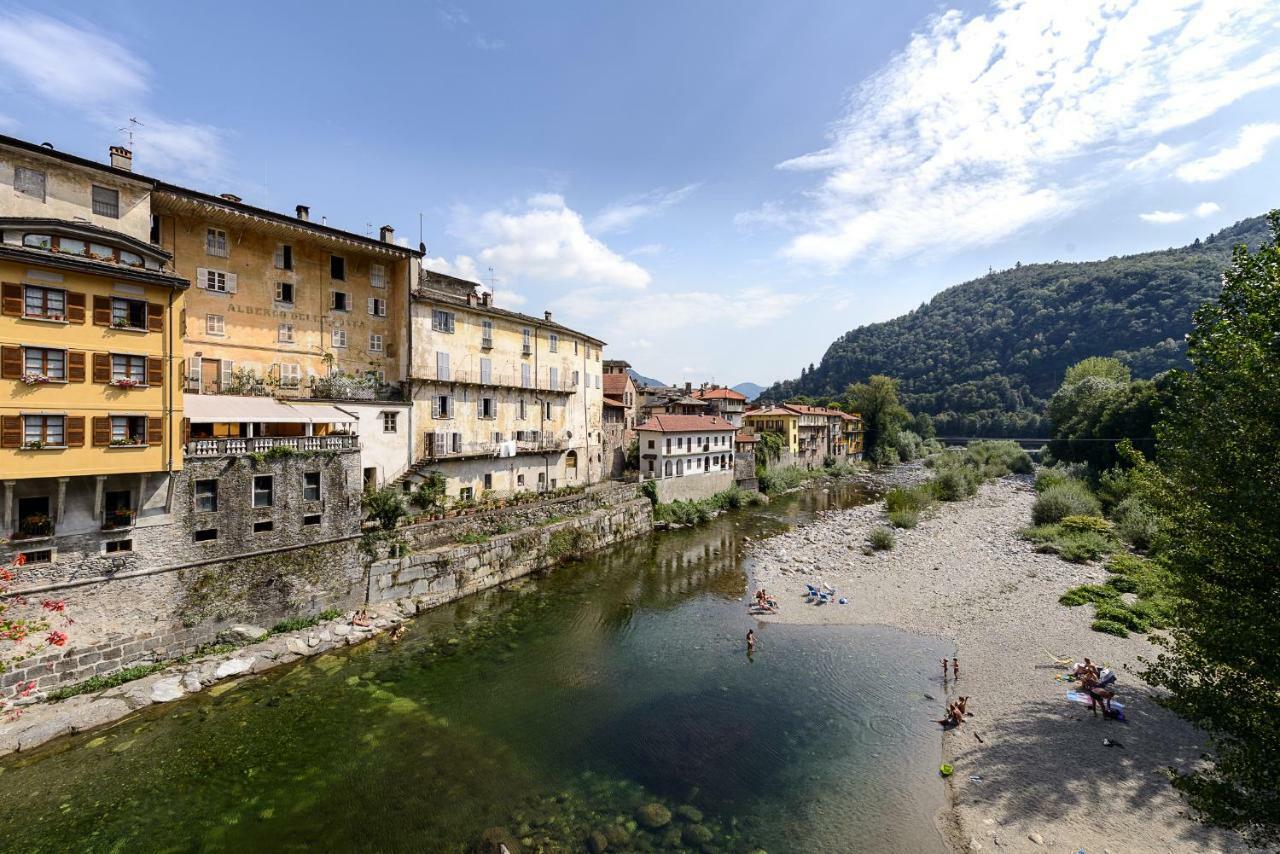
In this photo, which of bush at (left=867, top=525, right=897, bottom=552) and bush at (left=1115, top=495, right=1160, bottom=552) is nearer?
bush at (left=1115, top=495, right=1160, bottom=552)

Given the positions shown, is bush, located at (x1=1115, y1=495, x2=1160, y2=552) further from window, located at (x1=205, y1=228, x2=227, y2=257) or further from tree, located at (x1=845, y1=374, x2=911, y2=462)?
window, located at (x1=205, y1=228, x2=227, y2=257)

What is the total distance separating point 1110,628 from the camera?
22484mm

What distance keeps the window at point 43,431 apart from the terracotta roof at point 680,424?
36479mm

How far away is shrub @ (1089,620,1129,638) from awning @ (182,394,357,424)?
3607 cm

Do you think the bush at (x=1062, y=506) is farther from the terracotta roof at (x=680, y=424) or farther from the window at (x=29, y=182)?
the window at (x=29, y=182)

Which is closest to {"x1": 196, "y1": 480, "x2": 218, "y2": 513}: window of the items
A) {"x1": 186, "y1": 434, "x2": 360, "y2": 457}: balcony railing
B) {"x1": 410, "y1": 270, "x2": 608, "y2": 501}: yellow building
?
{"x1": 186, "y1": 434, "x2": 360, "y2": 457}: balcony railing

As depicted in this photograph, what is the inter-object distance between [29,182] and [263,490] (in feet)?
45.3

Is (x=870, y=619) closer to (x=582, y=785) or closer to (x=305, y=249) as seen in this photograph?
(x=582, y=785)

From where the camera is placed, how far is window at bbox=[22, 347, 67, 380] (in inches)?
618

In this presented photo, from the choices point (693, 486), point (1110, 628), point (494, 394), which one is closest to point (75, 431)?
point (494, 394)

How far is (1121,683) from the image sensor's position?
18.4m

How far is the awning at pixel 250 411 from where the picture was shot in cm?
2105

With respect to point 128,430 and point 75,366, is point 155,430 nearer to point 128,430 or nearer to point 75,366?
point 128,430

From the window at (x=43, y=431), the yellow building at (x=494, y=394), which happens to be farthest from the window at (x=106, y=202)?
the yellow building at (x=494, y=394)
